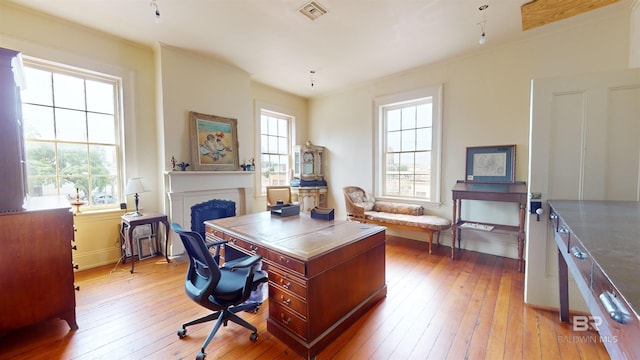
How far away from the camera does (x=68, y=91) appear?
117 inches

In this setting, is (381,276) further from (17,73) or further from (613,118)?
(17,73)

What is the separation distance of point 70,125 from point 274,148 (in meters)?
3.05

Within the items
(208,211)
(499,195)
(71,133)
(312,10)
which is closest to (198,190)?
(208,211)

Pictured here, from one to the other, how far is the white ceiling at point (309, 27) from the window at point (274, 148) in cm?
133

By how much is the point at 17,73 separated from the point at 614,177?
15.4 ft

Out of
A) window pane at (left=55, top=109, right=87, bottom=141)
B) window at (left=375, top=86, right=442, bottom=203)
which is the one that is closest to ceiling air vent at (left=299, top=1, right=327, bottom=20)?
window at (left=375, top=86, right=442, bottom=203)

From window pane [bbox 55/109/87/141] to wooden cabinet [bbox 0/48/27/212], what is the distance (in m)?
1.50

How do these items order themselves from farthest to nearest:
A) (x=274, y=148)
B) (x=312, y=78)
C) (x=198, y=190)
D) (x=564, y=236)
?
(x=274, y=148), (x=312, y=78), (x=198, y=190), (x=564, y=236)

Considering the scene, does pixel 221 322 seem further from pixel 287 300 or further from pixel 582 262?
pixel 582 262

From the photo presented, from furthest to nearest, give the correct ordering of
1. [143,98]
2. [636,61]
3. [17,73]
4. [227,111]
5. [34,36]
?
[227,111] → [143,98] → [34,36] → [636,61] → [17,73]

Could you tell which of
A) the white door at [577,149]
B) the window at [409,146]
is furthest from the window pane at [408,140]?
the white door at [577,149]

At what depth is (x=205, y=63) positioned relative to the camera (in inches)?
145

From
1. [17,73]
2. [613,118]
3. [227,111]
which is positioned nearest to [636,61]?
[613,118]

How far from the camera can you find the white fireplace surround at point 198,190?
134 inches
